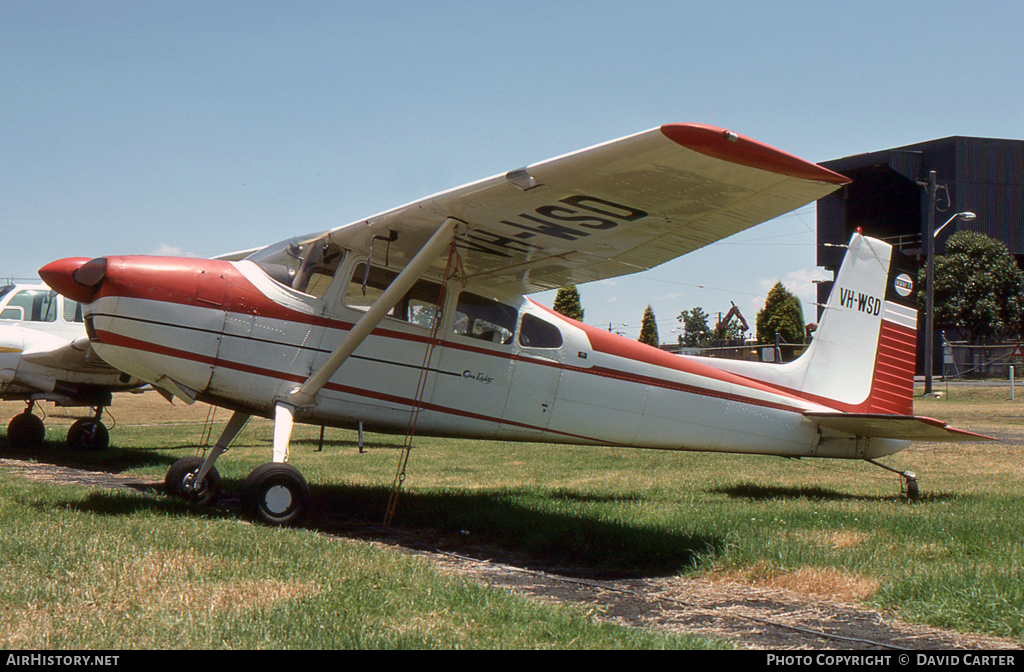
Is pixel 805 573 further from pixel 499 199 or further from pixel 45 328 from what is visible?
pixel 45 328

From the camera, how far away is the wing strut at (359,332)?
602 cm

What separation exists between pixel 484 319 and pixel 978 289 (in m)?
46.1

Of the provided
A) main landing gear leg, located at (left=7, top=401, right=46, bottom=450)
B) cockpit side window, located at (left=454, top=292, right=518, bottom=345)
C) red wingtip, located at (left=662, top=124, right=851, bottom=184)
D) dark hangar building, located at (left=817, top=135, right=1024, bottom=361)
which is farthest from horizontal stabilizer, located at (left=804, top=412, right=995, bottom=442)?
dark hangar building, located at (left=817, top=135, right=1024, bottom=361)

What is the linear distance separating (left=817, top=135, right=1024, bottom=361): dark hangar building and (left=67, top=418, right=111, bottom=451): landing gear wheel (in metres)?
46.0

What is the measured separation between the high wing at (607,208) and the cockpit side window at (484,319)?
20cm

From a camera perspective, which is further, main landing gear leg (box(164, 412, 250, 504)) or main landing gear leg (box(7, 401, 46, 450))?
main landing gear leg (box(7, 401, 46, 450))

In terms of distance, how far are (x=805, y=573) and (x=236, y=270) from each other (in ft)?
16.4

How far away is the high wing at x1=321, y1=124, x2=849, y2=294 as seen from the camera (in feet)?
14.8

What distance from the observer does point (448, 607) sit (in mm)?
3818

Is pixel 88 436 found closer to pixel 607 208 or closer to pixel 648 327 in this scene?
pixel 607 208

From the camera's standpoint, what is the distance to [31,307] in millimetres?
12875

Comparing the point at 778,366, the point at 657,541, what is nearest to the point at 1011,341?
the point at 778,366

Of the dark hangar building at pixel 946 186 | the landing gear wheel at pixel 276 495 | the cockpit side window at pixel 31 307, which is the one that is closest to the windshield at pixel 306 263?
the landing gear wheel at pixel 276 495

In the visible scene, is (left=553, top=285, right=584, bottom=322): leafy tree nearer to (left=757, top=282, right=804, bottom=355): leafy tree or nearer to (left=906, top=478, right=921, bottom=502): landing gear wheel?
(left=757, top=282, right=804, bottom=355): leafy tree
